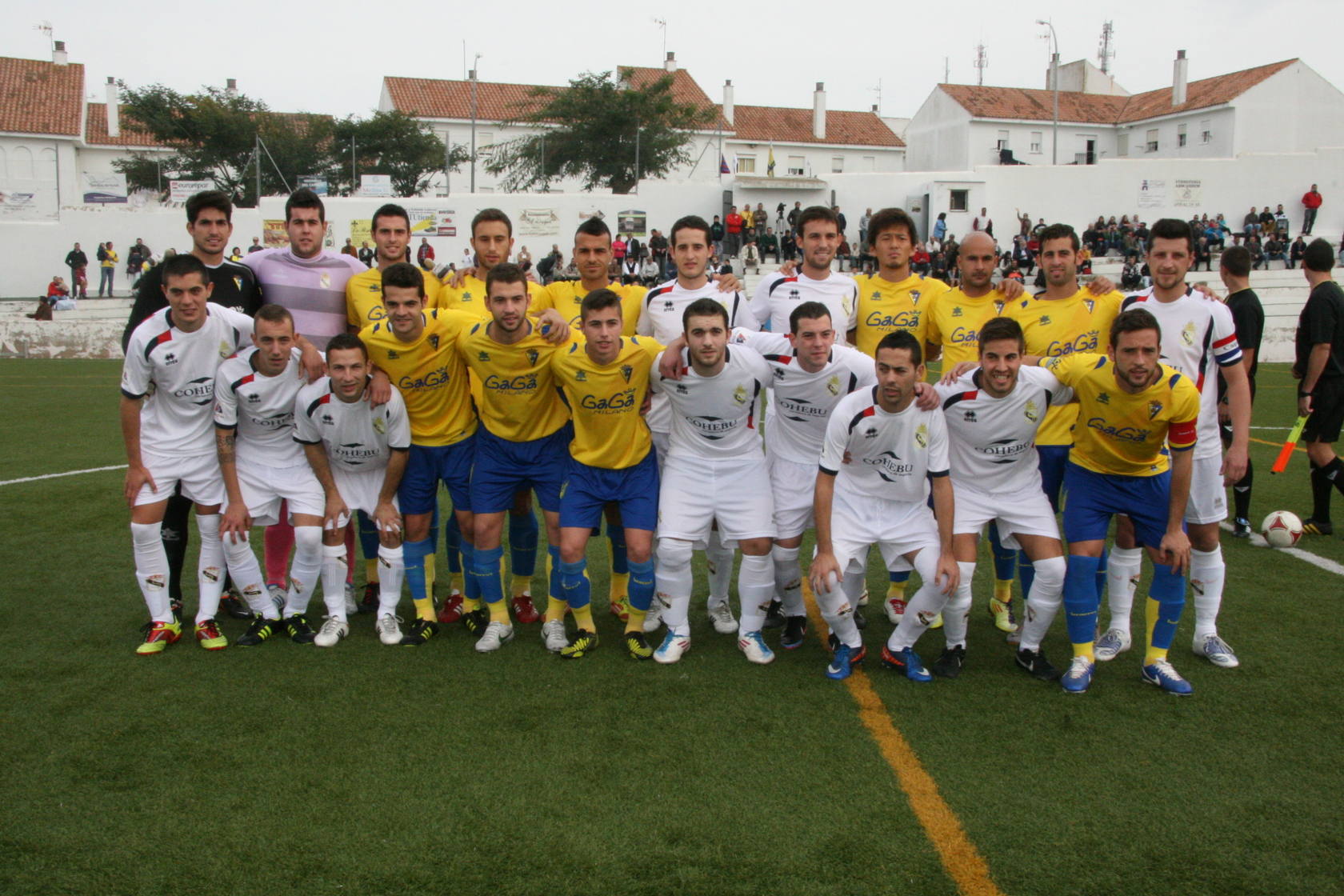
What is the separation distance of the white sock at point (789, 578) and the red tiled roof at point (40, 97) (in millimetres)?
52469

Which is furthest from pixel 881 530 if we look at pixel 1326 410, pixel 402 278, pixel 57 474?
pixel 57 474

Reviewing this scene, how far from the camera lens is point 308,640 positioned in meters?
4.93

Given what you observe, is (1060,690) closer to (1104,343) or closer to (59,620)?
(1104,343)

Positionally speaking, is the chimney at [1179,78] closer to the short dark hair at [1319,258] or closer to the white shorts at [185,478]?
the short dark hair at [1319,258]

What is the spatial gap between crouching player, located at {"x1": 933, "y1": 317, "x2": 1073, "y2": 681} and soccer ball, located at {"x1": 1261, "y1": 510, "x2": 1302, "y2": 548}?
10.6 ft

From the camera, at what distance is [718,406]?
475 centimetres

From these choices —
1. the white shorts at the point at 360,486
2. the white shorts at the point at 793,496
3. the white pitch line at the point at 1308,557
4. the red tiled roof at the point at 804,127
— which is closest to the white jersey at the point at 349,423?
the white shorts at the point at 360,486

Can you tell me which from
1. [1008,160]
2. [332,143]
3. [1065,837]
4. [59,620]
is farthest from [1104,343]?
[332,143]

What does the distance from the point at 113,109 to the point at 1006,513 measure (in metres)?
54.2

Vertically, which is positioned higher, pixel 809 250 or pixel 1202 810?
pixel 809 250

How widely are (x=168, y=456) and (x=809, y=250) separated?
3581mm

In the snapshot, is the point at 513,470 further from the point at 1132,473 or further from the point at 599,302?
the point at 1132,473

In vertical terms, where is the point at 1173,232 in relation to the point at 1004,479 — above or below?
above

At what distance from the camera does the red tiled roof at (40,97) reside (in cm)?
4519
